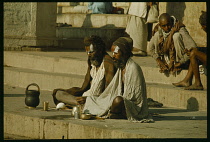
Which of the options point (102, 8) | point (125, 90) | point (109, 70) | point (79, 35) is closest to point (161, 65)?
point (109, 70)

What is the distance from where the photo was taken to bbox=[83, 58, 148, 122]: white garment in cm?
952

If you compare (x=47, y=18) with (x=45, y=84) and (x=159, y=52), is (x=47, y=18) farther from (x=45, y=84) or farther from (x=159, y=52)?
(x=159, y=52)

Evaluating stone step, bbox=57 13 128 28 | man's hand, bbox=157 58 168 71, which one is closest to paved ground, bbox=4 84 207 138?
man's hand, bbox=157 58 168 71

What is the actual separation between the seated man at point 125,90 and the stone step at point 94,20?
27.8 feet

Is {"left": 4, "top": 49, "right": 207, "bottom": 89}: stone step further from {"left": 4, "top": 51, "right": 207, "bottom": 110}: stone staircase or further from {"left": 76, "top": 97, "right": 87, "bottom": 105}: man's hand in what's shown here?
{"left": 76, "top": 97, "right": 87, "bottom": 105}: man's hand

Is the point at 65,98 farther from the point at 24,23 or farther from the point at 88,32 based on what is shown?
the point at 88,32

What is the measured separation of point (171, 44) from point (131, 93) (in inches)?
118

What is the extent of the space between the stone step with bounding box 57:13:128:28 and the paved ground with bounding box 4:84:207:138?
6.98 metres

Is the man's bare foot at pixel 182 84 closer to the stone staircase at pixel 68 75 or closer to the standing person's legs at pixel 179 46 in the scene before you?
the stone staircase at pixel 68 75

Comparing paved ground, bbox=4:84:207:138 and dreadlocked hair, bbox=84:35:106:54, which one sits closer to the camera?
paved ground, bbox=4:84:207:138

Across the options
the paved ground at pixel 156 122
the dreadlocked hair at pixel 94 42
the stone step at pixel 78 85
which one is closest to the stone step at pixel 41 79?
the stone step at pixel 78 85

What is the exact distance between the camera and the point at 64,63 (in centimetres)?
1390

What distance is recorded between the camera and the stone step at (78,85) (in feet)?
36.3

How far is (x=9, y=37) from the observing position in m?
15.8
